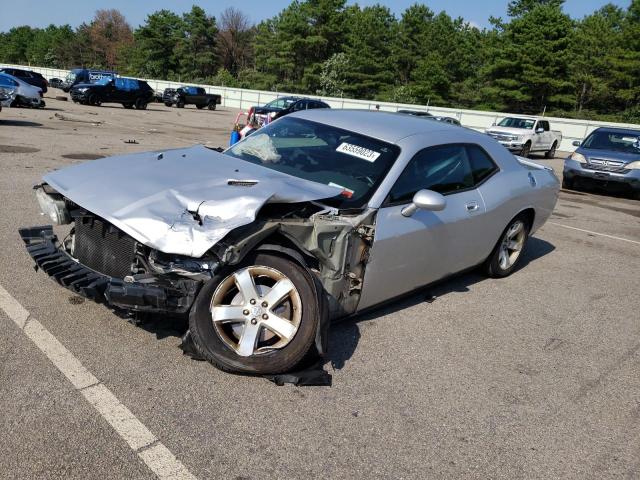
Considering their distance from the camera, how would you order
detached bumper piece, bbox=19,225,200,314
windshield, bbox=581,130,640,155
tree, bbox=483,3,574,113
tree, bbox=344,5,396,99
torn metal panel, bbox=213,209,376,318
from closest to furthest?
detached bumper piece, bbox=19,225,200,314 < torn metal panel, bbox=213,209,376,318 < windshield, bbox=581,130,640,155 < tree, bbox=483,3,574,113 < tree, bbox=344,5,396,99

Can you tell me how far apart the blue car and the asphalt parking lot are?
9117 mm

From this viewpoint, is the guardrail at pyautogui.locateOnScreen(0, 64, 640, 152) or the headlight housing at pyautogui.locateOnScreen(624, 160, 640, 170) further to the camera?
the guardrail at pyautogui.locateOnScreen(0, 64, 640, 152)

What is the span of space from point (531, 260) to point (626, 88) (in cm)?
4792

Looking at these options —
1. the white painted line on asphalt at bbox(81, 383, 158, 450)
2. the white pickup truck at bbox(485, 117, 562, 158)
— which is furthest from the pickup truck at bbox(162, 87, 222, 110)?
the white painted line on asphalt at bbox(81, 383, 158, 450)

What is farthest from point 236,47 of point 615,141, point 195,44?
point 615,141

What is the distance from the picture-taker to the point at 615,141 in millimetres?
14281

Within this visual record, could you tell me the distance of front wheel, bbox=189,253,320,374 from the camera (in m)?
3.27

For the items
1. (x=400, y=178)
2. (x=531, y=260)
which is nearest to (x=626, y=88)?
(x=531, y=260)

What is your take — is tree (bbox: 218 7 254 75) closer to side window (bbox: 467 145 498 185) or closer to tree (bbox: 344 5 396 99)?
tree (bbox: 344 5 396 99)

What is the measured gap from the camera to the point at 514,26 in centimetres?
5069

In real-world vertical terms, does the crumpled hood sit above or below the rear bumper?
above

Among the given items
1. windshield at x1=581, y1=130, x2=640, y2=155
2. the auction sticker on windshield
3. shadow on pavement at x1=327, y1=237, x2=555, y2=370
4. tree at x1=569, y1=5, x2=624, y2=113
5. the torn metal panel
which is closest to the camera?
the torn metal panel

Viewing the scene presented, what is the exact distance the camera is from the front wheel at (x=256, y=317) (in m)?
3.27

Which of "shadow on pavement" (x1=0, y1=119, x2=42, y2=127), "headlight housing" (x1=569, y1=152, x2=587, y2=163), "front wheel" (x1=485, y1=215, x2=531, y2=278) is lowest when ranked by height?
"shadow on pavement" (x1=0, y1=119, x2=42, y2=127)
